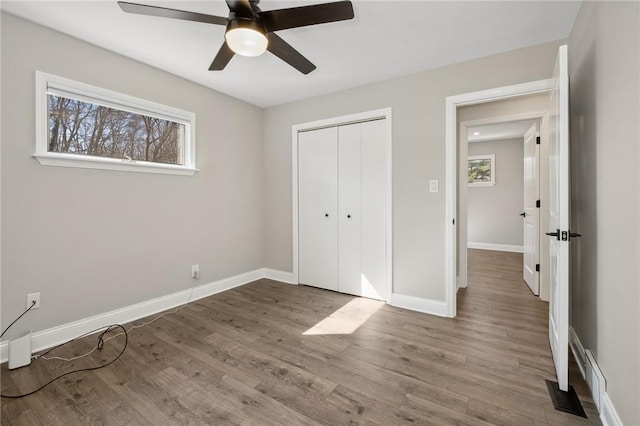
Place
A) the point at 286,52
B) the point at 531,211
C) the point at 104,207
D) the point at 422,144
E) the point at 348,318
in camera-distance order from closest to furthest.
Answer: the point at 286,52 → the point at 104,207 → the point at 348,318 → the point at 422,144 → the point at 531,211

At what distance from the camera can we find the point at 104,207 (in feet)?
8.11

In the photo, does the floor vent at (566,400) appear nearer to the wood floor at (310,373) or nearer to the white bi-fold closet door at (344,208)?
the wood floor at (310,373)

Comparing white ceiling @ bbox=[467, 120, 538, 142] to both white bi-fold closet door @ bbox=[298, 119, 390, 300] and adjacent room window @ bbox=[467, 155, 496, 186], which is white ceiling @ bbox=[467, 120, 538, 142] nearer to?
adjacent room window @ bbox=[467, 155, 496, 186]

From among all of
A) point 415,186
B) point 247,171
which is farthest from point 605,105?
point 247,171

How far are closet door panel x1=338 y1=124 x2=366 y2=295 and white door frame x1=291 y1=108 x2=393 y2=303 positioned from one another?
0.40ft

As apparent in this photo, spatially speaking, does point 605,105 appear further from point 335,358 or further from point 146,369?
point 146,369

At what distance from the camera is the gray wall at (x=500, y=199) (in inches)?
240

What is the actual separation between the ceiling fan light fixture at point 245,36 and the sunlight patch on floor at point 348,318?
7.26 ft

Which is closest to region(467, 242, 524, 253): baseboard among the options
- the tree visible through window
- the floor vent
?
the floor vent

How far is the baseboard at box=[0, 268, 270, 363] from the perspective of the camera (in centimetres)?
214

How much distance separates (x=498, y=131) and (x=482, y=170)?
1.34 m

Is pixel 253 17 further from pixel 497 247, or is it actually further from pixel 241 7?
pixel 497 247

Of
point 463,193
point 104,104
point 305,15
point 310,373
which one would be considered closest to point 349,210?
point 463,193

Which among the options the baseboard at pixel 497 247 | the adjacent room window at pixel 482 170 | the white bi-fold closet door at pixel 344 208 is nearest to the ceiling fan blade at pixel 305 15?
the white bi-fold closet door at pixel 344 208
